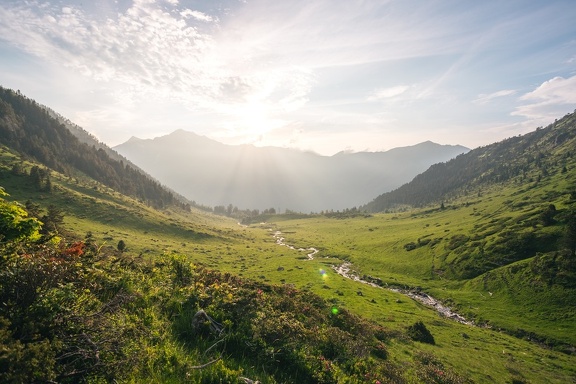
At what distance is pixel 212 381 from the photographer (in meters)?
9.16

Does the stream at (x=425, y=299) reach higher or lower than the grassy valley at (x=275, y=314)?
lower

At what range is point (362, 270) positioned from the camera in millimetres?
83500

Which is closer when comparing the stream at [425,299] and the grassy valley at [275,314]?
the grassy valley at [275,314]

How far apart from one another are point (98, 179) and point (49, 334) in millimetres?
225246

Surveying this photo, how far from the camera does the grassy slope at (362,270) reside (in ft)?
106

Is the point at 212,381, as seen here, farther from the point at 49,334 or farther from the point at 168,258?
the point at 168,258

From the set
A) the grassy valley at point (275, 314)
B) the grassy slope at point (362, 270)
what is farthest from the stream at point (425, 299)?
the grassy slope at point (362, 270)

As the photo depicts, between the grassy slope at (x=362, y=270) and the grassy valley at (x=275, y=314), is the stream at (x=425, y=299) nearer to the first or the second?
the grassy valley at (x=275, y=314)

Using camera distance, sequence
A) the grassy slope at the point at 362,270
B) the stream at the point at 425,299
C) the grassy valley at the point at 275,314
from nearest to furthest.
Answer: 1. the grassy valley at the point at 275,314
2. the grassy slope at the point at 362,270
3. the stream at the point at 425,299

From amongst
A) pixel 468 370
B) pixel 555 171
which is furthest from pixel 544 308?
pixel 555 171

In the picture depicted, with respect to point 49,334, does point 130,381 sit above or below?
below

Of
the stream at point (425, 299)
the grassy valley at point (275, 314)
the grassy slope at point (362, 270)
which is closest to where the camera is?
the grassy valley at point (275, 314)

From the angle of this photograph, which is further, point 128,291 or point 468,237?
point 468,237

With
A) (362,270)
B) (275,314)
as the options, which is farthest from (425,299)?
(275,314)
